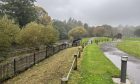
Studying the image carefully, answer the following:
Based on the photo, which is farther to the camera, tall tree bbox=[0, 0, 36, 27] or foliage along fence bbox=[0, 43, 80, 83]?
tall tree bbox=[0, 0, 36, 27]

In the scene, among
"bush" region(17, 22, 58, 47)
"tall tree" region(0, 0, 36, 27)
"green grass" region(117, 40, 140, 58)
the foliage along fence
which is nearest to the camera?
the foliage along fence

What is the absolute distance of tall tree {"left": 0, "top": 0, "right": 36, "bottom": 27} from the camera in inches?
2146

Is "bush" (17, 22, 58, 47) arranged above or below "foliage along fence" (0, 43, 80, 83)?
above

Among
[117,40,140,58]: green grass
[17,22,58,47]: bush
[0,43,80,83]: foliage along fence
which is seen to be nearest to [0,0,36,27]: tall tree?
[17,22,58,47]: bush

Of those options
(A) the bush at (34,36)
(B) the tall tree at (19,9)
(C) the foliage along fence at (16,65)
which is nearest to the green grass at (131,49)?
(C) the foliage along fence at (16,65)

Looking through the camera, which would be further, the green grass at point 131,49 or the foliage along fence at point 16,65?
the green grass at point 131,49

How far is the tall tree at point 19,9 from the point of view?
54506 mm

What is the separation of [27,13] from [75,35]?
42701mm

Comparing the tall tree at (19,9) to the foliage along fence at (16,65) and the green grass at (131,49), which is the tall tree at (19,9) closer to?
the green grass at (131,49)

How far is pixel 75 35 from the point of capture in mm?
97375

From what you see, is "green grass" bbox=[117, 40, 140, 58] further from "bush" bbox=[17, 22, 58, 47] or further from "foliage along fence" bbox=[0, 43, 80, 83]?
"bush" bbox=[17, 22, 58, 47]

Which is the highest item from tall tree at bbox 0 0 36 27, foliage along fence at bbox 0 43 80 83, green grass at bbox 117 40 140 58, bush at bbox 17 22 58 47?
tall tree at bbox 0 0 36 27

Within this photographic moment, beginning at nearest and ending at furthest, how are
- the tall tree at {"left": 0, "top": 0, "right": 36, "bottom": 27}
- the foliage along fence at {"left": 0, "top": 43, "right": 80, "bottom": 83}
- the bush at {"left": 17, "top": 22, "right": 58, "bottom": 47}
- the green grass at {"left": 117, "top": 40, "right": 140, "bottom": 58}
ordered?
the foliage along fence at {"left": 0, "top": 43, "right": 80, "bottom": 83} < the green grass at {"left": 117, "top": 40, "right": 140, "bottom": 58} < the bush at {"left": 17, "top": 22, "right": 58, "bottom": 47} < the tall tree at {"left": 0, "top": 0, "right": 36, "bottom": 27}

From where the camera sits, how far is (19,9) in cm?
5581
